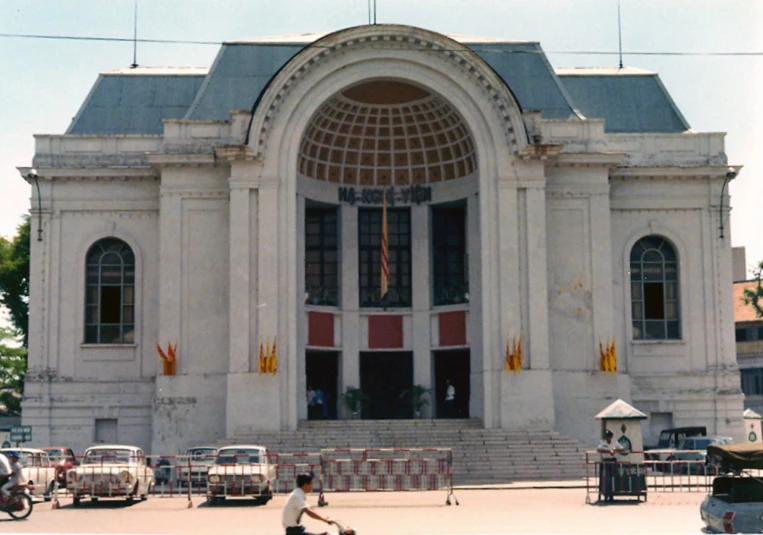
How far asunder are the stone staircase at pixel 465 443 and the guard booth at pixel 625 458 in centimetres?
604

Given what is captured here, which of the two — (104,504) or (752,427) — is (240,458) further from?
(752,427)

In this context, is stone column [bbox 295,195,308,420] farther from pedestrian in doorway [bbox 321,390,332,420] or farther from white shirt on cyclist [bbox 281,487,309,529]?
white shirt on cyclist [bbox 281,487,309,529]

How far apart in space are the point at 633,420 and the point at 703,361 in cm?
1384

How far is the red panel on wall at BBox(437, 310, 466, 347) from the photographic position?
150 ft

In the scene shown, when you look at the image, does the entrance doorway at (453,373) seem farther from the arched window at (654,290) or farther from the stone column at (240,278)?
the stone column at (240,278)

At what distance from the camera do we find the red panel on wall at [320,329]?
45406mm

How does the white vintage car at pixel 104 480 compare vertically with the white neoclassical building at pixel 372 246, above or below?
below

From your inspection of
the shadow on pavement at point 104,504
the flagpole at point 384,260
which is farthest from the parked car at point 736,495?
the flagpole at point 384,260

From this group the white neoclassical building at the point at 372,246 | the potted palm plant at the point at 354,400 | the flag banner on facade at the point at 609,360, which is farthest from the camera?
the potted palm plant at the point at 354,400

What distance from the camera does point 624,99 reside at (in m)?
49.1

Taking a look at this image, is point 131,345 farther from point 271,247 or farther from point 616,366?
point 616,366

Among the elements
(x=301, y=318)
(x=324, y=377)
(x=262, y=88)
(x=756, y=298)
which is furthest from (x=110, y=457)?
(x=756, y=298)

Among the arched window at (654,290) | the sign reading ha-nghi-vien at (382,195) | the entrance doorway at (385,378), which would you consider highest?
the sign reading ha-nghi-vien at (382,195)

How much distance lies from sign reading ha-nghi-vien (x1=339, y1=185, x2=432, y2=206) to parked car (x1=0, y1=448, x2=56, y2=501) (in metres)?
16.9
